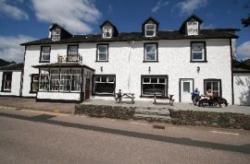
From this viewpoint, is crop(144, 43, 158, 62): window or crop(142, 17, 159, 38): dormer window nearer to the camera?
crop(144, 43, 158, 62): window

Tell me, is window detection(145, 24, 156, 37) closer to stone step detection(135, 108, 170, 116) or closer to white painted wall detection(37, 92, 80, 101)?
white painted wall detection(37, 92, 80, 101)

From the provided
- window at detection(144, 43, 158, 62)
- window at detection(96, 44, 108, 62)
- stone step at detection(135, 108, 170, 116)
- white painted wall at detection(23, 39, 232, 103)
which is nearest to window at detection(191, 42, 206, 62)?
white painted wall at detection(23, 39, 232, 103)

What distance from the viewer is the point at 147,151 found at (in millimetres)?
5715

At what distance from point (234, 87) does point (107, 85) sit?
1219 centimetres

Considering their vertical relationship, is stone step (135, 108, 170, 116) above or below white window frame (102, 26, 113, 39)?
below

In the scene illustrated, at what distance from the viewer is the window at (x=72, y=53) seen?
20.1 m

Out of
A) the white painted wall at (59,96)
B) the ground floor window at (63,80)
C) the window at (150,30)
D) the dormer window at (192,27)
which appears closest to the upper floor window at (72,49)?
the ground floor window at (63,80)

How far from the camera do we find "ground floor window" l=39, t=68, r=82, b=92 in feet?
59.5

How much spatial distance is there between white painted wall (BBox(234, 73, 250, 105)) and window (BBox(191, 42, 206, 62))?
3975 mm

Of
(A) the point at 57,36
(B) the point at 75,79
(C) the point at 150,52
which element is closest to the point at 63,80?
(B) the point at 75,79

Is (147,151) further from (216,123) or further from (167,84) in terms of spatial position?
(167,84)

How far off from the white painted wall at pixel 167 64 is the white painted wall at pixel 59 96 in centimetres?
366

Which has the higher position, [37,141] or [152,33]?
[152,33]

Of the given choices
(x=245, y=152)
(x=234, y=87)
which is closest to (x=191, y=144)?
(x=245, y=152)
